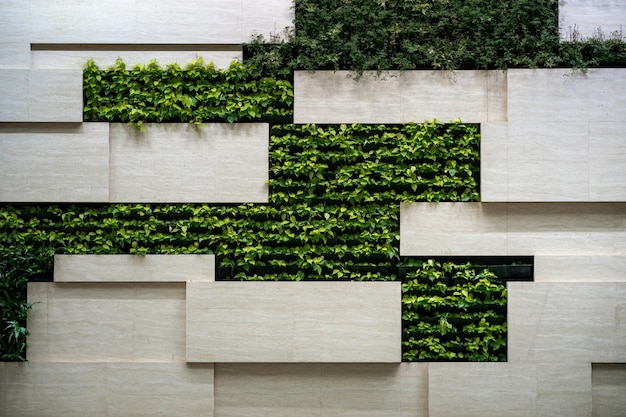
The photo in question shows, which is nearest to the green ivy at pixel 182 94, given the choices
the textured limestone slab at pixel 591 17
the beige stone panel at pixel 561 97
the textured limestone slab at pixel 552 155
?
the textured limestone slab at pixel 552 155

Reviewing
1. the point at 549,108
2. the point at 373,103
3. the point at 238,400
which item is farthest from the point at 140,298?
the point at 549,108

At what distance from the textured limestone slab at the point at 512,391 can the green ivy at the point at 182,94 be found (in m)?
2.46

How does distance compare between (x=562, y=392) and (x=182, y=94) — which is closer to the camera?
(x=562, y=392)

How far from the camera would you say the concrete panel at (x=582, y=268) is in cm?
444

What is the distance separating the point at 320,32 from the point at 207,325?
2454 mm

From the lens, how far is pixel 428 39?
4.55 meters

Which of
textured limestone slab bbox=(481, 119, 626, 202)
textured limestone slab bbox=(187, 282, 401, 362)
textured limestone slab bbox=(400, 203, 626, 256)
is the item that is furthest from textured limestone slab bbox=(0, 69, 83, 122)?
textured limestone slab bbox=(481, 119, 626, 202)

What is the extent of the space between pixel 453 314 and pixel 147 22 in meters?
3.34

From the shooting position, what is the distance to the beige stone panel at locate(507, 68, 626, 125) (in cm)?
446

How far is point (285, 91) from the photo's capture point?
14.8 feet

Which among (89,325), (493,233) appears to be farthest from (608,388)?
(89,325)

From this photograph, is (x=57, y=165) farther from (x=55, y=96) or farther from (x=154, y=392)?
(x=154, y=392)

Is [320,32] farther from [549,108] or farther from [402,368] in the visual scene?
[402,368]

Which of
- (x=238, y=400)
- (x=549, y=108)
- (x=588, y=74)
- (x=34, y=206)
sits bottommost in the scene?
(x=238, y=400)
